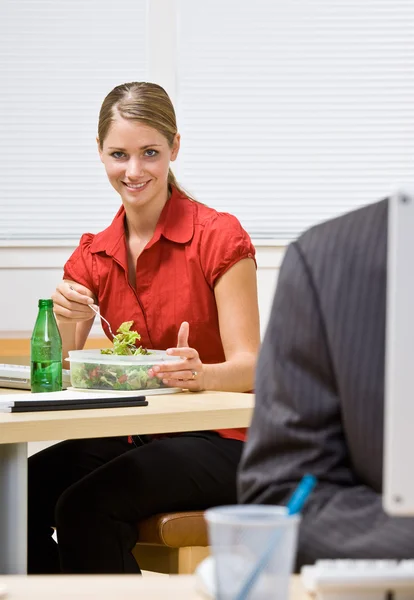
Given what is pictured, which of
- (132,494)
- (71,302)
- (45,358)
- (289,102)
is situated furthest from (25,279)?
(132,494)

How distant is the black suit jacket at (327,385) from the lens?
3.17 ft

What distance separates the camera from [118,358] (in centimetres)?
208

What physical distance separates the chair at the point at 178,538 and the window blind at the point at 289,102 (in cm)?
203

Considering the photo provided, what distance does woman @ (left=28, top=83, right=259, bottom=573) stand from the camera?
2.09 metres

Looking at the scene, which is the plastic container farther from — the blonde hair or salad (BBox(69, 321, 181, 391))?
the blonde hair

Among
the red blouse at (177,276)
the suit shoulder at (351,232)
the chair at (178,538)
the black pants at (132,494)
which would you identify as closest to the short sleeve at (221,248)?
the red blouse at (177,276)

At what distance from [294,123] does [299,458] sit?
3079 mm

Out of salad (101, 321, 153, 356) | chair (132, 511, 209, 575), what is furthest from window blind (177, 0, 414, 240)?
chair (132, 511, 209, 575)

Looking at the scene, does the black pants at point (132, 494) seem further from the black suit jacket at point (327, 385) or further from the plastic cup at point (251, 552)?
the plastic cup at point (251, 552)

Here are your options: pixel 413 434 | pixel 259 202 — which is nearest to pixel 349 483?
pixel 413 434

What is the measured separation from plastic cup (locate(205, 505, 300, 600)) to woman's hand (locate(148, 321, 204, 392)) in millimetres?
1354

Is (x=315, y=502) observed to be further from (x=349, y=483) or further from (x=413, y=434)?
(x=413, y=434)

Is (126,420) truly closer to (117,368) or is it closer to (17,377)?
(117,368)

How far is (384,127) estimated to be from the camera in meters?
3.97
